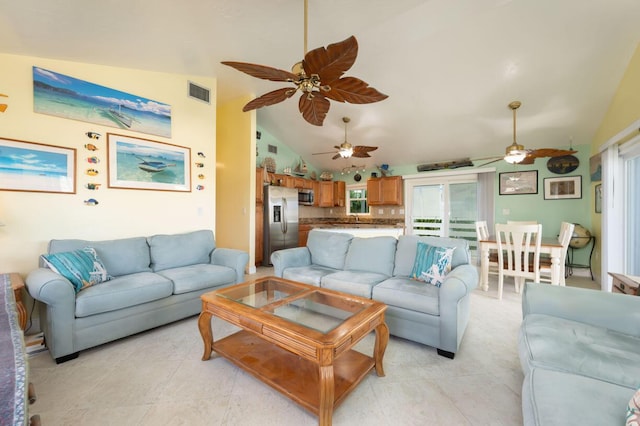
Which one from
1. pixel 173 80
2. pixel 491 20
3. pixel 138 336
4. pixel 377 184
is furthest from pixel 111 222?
pixel 377 184

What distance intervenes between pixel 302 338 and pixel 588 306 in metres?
1.86

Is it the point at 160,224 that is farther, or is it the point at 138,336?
the point at 160,224

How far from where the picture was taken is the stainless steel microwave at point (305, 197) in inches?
263

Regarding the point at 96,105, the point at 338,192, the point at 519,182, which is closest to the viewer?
the point at 96,105

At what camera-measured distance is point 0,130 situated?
2387 mm

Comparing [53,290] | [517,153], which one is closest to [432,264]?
[517,153]

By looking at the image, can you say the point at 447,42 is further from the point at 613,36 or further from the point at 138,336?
the point at 138,336

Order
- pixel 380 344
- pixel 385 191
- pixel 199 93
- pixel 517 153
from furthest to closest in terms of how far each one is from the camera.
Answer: pixel 385 191 < pixel 199 93 < pixel 517 153 < pixel 380 344

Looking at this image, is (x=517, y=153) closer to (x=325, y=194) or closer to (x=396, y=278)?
(x=396, y=278)

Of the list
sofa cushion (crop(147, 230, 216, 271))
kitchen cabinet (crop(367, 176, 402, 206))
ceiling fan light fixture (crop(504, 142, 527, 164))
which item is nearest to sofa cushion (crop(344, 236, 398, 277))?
sofa cushion (crop(147, 230, 216, 271))

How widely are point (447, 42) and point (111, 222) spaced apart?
4.62m

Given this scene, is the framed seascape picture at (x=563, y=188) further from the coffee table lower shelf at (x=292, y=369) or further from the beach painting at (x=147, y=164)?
the beach painting at (x=147, y=164)

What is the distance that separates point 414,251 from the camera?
9.12ft

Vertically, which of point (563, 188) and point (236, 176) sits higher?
point (236, 176)
